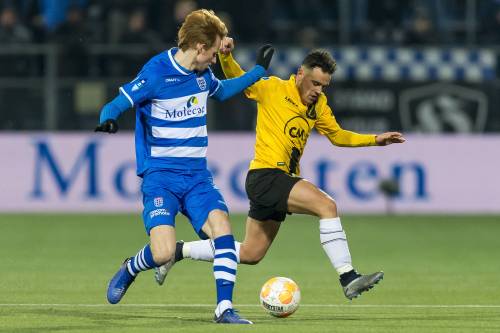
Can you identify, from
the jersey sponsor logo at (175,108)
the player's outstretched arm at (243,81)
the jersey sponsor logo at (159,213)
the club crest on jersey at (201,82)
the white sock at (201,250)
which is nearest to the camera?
the jersey sponsor logo at (159,213)

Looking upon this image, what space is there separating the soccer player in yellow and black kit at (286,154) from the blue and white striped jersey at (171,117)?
2.07 feet

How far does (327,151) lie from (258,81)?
31.9 ft

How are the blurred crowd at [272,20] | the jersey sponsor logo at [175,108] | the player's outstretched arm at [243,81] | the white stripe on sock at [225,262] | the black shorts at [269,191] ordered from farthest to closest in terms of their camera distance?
the blurred crowd at [272,20], the black shorts at [269,191], the player's outstretched arm at [243,81], the jersey sponsor logo at [175,108], the white stripe on sock at [225,262]

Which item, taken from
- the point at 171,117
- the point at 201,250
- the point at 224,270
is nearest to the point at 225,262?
the point at 224,270

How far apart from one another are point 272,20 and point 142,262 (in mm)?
12440

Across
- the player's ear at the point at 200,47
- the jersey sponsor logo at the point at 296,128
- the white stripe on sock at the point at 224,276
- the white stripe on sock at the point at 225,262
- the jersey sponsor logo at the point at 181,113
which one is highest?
the player's ear at the point at 200,47

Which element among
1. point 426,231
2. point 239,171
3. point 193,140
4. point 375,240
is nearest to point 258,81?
point 193,140

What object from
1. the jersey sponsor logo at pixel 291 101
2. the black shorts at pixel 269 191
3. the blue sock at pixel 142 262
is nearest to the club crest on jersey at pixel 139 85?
the blue sock at pixel 142 262

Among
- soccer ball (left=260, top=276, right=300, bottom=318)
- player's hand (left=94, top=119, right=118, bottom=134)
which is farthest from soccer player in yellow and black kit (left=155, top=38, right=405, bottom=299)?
player's hand (left=94, top=119, right=118, bottom=134)

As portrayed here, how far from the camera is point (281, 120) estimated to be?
34.0 ft

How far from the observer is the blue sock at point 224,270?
8.94m

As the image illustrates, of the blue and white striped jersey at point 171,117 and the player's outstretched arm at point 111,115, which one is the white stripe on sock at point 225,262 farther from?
the player's outstretched arm at point 111,115

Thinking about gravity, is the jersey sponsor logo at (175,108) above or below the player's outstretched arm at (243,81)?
below

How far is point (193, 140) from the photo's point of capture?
9.34 metres
